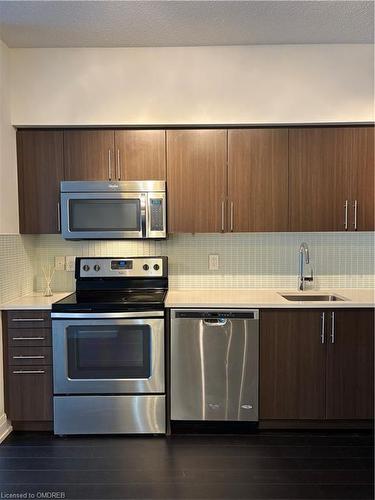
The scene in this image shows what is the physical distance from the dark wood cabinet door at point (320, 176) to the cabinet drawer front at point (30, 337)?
6.19ft

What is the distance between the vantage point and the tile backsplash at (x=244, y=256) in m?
2.96

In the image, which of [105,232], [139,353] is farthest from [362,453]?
[105,232]

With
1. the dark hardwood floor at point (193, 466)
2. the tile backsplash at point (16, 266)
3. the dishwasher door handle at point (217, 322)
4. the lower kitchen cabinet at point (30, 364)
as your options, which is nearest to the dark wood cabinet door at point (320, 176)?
the dishwasher door handle at point (217, 322)

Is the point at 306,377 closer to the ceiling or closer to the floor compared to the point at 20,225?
closer to the floor

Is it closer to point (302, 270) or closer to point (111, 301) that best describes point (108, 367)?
point (111, 301)

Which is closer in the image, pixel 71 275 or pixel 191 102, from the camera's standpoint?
pixel 191 102

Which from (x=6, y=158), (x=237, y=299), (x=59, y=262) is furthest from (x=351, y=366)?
(x=6, y=158)

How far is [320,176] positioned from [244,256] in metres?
0.85

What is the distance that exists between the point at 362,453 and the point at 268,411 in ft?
1.96

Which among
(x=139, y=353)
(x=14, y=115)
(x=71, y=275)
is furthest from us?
(x=71, y=275)

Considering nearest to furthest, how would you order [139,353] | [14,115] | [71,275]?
[139,353] → [14,115] → [71,275]

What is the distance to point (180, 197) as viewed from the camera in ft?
8.66

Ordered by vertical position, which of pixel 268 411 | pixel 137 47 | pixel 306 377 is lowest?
pixel 268 411

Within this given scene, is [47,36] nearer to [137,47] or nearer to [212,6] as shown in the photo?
[137,47]
